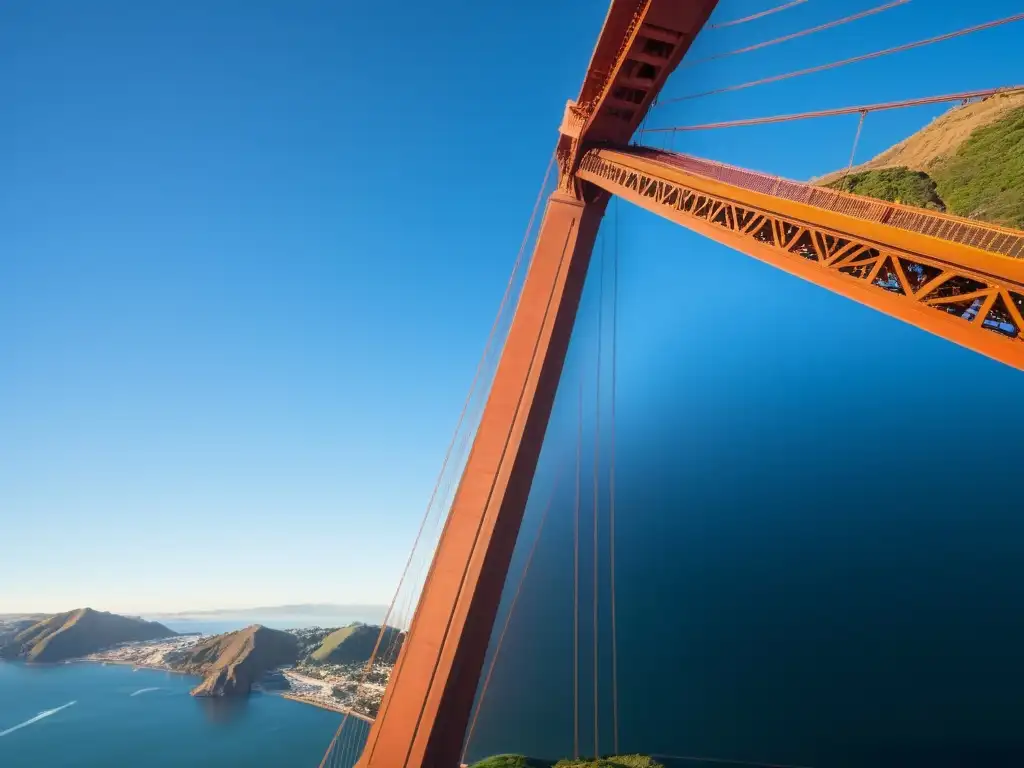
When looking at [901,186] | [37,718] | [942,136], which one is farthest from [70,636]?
[942,136]

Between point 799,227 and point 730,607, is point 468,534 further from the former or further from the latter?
point 730,607

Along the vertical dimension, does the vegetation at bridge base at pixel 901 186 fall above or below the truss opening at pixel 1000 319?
above

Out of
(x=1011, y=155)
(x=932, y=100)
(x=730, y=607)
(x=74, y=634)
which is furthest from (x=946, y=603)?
(x=74, y=634)

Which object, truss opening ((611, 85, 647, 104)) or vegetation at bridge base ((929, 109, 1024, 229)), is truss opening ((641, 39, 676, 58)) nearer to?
truss opening ((611, 85, 647, 104))

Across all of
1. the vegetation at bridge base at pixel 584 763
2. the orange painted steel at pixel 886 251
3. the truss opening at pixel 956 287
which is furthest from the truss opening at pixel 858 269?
the vegetation at bridge base at pixel 584 763

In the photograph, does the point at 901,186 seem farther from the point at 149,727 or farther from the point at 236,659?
the point at 149,727

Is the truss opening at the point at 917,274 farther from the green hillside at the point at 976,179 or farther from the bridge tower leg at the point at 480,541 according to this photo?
the green hillside at the point at 976,179

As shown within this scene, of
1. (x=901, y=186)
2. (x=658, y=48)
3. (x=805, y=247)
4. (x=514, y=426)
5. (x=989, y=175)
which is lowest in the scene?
(x=514, y=426)
